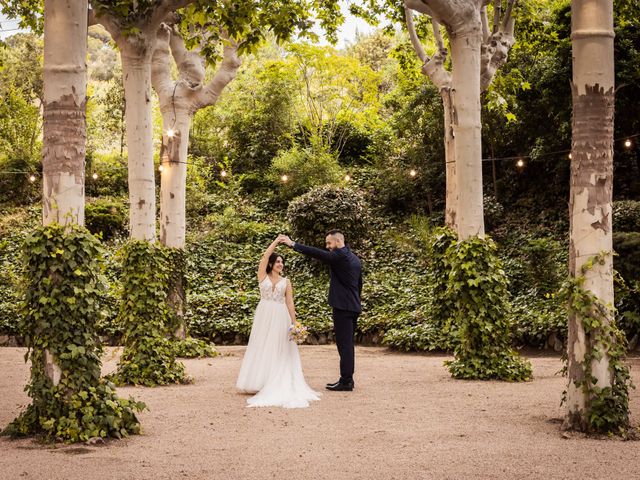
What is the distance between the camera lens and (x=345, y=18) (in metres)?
15.8

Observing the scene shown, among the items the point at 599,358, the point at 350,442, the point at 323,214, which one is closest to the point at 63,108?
the point at 350,442

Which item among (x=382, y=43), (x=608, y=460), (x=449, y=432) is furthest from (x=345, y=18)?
(x=382, y=43)

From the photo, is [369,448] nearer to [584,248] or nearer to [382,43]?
[584,248]

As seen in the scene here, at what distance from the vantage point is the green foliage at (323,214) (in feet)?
67.2

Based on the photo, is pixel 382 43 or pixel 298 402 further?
pixel 382 43

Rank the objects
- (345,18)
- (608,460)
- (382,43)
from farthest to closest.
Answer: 1. (382,43)
2. (345,18)
3. (608,460)

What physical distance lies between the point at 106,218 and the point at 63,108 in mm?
17507

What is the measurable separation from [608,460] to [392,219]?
18353 mm

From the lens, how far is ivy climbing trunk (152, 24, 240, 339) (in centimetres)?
1359

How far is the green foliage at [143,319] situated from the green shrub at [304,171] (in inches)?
579

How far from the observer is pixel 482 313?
10.2 metres

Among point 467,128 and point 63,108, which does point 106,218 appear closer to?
point 467,128

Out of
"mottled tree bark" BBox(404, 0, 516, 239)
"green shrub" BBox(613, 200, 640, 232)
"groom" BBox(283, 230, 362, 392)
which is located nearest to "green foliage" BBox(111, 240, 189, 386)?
"groom" BBox(283, 230, 362, 392)

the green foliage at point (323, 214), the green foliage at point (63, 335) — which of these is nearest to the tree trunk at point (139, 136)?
the green foliage at point (63, 335)
